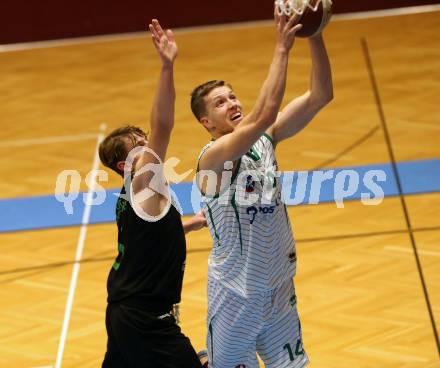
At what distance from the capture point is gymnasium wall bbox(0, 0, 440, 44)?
13.9 metres

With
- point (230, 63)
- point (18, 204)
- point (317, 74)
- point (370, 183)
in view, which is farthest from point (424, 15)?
point (317, 74)

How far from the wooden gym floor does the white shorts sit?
3.70 feet

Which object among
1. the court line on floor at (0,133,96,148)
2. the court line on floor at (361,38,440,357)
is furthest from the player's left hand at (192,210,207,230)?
the court line on floor at (0,133,96,148)

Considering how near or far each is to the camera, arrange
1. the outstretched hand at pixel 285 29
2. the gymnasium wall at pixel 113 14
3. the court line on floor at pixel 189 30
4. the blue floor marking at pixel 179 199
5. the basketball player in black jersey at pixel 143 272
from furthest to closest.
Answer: the gymnasium wall at pixel 113 14 → the court line on floor at pixel 189 30 → the blue floor marking at pixel 179 199 → the basketball player in black jersey at pixel 143 272 → the outstretched hand at pixel 285 29

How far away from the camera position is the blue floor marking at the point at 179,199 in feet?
27.9

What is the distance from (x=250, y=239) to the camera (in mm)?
4781

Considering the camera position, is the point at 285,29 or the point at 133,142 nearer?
the point at 285,29

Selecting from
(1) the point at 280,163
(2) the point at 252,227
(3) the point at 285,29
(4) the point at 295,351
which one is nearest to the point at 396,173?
(1) the point at 280,163

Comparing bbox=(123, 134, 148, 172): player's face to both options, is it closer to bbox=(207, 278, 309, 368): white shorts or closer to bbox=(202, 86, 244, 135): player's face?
bbox=(202, 86, 244, 135): player's face

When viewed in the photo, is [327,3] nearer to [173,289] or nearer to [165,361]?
[173,289]

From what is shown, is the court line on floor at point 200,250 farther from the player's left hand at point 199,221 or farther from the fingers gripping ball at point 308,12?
the fingers gripping ball at point 308,12

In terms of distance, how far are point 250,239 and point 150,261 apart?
47 cm

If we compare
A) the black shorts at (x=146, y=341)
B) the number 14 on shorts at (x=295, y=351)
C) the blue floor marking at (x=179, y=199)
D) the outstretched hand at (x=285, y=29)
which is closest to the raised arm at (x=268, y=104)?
the outstretched hand at (x=285, y=29)

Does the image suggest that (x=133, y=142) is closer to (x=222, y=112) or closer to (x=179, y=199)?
(x=222, y=112)
